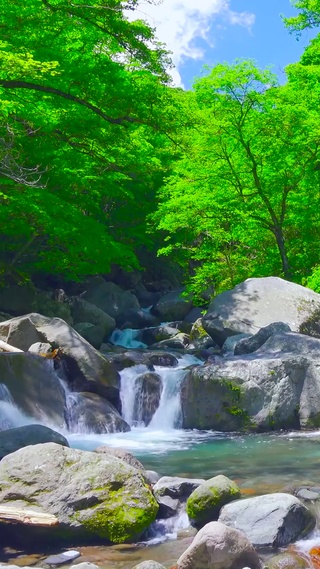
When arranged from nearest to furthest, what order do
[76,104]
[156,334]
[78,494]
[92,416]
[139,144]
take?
[78,494] < [92,416] < [76,104] < [139,144] < [156,334]

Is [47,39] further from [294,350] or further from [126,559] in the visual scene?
[126,559]

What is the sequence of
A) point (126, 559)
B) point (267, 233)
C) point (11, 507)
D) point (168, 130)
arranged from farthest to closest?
point (267, 233) < point (168, 130) < point (11, 507) < point (126, 559)

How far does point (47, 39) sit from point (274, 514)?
34.8 ft

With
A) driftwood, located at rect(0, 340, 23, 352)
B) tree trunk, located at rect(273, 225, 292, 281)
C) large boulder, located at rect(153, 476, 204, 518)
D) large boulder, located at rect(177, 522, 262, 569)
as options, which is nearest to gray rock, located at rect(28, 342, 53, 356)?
driftwood, located at rect(0, 340, 23, 352)

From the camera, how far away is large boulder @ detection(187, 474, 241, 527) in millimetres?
6535

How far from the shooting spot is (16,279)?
2172 centimetres

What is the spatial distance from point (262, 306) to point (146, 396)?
4.80m

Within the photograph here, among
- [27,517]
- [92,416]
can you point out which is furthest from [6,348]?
[27,517]

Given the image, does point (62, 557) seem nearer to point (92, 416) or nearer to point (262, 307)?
point (92, 416)

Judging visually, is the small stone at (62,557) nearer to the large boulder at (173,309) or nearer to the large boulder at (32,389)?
the large boulder at (32,389)

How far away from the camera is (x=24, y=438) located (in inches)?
309

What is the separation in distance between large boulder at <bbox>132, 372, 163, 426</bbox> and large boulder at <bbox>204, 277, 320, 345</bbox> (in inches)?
134

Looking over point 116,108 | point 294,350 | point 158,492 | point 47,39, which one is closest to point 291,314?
point 294,350

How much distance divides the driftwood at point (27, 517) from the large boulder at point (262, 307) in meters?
11.1
